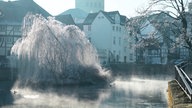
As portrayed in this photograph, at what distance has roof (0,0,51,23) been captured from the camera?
64938 mm

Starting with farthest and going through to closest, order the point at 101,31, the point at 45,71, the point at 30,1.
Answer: the point at 101,31
the point at 30,1
the point at 45,71

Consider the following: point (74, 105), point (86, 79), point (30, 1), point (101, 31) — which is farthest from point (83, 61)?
point (101, 31)

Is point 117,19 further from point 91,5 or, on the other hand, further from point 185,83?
point 91,5

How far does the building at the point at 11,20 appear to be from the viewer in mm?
62188

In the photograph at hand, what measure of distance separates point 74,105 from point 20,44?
64.1 ft

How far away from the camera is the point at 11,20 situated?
64.9 metres

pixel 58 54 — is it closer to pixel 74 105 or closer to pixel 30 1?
pixel 74 105

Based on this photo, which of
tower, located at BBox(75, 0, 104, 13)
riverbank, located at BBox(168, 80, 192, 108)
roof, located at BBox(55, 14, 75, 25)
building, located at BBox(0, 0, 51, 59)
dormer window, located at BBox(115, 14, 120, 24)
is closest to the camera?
riverbank, located at BBox(168, 80, 192, 108)

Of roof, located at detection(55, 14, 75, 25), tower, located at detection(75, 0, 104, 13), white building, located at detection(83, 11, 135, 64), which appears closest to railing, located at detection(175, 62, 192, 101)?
roof, located at detection(55, 14, 75, 25)

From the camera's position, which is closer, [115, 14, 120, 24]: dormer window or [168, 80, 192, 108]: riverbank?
[168, 80, 192, 108]: riverbank

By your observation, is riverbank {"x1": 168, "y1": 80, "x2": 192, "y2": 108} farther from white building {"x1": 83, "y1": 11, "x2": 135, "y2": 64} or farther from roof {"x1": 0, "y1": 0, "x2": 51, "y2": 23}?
white building {"x1": 83, "y1": 11, "x2": 135, "y2": 64}

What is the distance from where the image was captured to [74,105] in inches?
845

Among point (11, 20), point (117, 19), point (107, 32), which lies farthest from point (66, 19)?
point (11, 20)

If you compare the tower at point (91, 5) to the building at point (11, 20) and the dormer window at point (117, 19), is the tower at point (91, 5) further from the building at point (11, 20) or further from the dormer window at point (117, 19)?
the building at point (11, 20)
